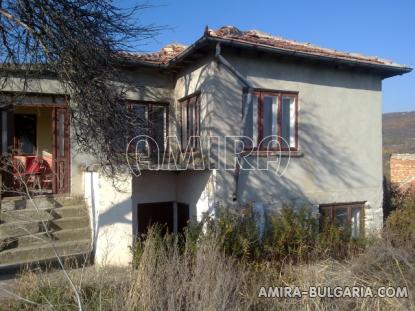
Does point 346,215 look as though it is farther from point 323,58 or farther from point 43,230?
point 43,230

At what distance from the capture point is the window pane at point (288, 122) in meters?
10.7

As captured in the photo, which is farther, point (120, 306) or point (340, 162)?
point (340, 162)

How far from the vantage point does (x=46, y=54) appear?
611 cm

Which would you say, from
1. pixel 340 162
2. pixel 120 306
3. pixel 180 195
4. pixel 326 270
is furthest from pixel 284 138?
pixel 120 306

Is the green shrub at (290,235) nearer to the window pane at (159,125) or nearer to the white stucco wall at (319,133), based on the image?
the white stucco wall at (319,133)

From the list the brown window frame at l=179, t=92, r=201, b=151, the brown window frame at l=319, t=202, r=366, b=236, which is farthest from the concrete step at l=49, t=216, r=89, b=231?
the brown window frame at l=319, t=202, r=366, b=236

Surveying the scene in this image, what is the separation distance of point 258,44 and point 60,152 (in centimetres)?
621

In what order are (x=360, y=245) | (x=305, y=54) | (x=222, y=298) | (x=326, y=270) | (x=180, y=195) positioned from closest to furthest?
(x=222, y=298)
(x=326, y=270)
(x=360, y=245)
(x=305, y=54)
(x=180, y=195)

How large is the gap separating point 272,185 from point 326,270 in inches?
144

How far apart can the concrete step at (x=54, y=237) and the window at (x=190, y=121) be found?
11.5 feet

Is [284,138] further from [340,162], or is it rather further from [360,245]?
[360,245]

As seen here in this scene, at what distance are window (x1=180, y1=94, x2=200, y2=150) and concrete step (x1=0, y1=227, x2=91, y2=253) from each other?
3511 millimetres

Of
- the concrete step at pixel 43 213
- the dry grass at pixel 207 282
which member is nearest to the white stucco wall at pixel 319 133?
the dry grass at pixel 207 282

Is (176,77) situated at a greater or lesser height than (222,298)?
greater
